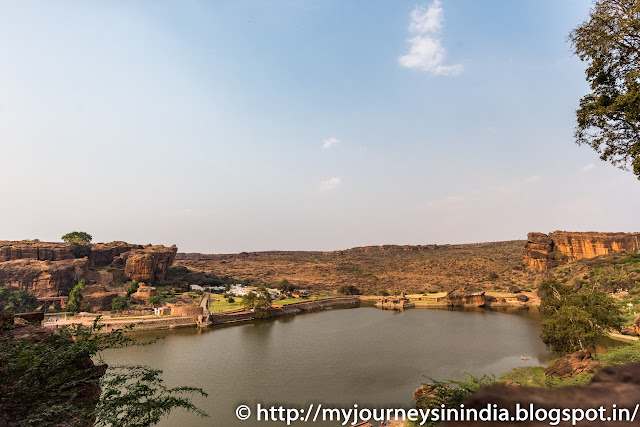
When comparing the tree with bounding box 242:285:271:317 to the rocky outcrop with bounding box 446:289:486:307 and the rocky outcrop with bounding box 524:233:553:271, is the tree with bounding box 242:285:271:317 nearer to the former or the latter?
the rocky outcrop with bounding box 446:289:486:307

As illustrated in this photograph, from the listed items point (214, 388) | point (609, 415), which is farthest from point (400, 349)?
point (609, 415)

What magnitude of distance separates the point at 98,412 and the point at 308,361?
2313 cm

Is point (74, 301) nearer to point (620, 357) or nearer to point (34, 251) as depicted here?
point (34, 251)

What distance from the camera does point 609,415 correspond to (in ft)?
8.59

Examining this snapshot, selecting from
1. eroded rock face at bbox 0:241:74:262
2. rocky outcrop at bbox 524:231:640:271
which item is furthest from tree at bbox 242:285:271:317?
rocky outcrop at bbox 524:231:640:271

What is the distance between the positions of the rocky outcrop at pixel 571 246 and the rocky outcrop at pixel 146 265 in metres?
88.2

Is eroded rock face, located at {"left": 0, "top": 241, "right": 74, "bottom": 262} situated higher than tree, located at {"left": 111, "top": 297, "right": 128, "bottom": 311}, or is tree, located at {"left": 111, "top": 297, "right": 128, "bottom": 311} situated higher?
eroded rock face, located at {"left": 0, "top": 241, "right": 74, "bottom": 262}

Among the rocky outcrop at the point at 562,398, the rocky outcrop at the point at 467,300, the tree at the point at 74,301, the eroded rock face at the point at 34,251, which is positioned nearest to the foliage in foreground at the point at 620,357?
the rocky outcrop at the point at 562,398

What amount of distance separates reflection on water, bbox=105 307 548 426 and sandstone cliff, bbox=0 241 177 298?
26822 mm

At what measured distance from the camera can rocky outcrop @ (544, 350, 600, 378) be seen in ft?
52.9

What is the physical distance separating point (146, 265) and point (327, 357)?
157ft

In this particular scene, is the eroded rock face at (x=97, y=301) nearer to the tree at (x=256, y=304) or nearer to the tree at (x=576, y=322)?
the tree at (x=256, y=304)

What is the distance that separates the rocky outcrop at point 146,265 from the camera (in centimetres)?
6028

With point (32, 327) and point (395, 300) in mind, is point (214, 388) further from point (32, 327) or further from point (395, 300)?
point (395, 300)
